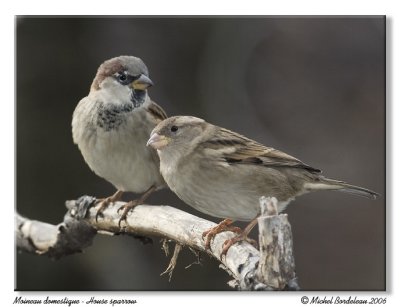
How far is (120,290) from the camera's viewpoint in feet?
13.9

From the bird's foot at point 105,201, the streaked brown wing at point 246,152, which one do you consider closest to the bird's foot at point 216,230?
the streaked brown wing at point 246,152

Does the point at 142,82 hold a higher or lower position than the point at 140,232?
higher

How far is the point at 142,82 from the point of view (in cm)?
375

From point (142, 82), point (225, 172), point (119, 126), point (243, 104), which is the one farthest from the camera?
point (243, 104)

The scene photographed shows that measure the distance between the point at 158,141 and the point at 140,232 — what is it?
1.88 feet

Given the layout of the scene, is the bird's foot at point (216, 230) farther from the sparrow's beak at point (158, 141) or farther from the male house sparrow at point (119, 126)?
the male house sparrow at point (119, 126)

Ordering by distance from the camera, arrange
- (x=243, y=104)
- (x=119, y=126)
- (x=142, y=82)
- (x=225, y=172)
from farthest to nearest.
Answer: (x=243, y=104) < (x=119, y=126) < (x=142, y=82) < (x=225, y=172)

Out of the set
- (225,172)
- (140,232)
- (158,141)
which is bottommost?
(140,232)

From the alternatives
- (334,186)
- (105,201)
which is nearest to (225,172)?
(334,186)

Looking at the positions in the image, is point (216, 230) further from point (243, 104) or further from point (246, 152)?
point (243, 104)

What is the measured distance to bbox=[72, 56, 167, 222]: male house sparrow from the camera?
3842 mm
